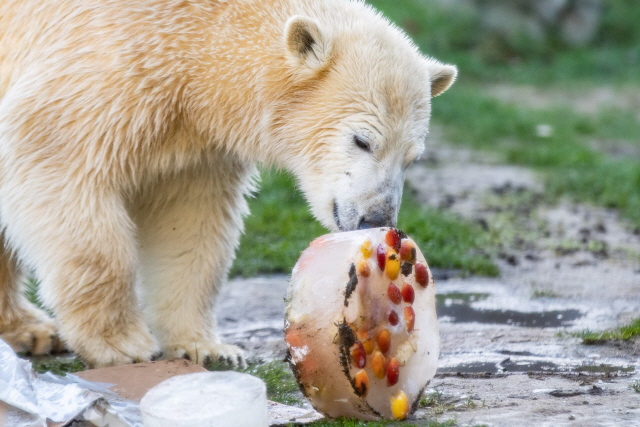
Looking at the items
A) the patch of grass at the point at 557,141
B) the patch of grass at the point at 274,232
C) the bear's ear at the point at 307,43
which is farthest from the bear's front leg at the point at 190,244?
the patch of grass at the point at 557,141

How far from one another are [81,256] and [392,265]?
4.66 ft

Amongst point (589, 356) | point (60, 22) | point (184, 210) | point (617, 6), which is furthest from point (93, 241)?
point (617, 6)

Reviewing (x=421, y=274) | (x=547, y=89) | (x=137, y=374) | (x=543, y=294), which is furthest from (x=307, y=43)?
(x=547, y=89)

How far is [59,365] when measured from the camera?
3.99 metres

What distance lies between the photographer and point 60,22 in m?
3.75

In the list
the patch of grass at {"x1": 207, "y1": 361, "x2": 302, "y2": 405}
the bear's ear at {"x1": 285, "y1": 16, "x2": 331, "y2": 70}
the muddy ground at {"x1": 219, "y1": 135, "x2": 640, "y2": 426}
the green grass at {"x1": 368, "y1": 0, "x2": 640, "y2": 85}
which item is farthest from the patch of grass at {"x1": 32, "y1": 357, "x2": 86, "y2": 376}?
the green grass at {"x1": 368, "y1": 0, "x2": 640, "y2": 85}

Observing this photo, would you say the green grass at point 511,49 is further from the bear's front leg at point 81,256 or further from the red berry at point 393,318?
the red berry at point 393,318

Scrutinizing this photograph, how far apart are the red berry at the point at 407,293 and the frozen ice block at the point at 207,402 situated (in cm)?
66

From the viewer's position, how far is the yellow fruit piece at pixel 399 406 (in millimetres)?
2957

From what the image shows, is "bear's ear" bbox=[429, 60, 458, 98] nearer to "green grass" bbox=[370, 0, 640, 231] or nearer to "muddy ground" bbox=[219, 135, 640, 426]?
"muddy ground" bbox=[219, 135, 640, 426]

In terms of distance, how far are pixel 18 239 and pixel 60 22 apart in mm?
966

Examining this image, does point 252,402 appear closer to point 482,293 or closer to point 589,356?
point 589,356

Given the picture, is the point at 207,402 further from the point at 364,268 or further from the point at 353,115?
the point at 353,115

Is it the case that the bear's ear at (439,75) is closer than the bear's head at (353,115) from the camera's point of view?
No
